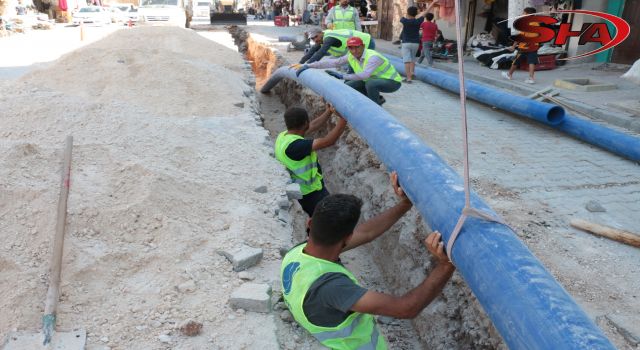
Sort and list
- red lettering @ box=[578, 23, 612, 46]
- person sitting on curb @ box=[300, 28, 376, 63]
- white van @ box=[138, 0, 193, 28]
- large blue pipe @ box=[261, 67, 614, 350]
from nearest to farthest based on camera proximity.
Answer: large blue pipe @ box=[261, 67, 614, 350]
red lettering @ box=[578, 23, 612, 46]
person sitting on curb @ box=[300, 28, 376, 63]
white van @ box=[138, 0, 193, 28]

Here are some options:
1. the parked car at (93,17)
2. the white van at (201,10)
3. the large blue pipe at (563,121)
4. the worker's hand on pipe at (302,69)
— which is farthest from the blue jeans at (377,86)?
the white van at (201,10)

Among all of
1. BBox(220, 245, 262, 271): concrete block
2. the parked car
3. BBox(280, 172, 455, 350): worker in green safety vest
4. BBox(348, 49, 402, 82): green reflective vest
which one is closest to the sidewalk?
BBox(348, 49, 402, 82): green reflective vest

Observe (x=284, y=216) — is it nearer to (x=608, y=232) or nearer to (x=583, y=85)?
(x=608, y=232)

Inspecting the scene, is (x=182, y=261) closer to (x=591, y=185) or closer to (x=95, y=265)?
(x=95, y=265)

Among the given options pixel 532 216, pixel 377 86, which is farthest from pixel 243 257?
pixel 377 86

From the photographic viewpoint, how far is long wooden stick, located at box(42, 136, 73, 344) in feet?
8.39

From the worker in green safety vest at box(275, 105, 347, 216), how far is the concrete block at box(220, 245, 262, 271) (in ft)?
2.73

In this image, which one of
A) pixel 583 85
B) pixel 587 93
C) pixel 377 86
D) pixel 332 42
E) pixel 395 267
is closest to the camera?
pixel 395 267

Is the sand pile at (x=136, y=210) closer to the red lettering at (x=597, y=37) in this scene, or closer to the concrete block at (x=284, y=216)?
the concrete block at (x=284, y=216)

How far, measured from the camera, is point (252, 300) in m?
2.79

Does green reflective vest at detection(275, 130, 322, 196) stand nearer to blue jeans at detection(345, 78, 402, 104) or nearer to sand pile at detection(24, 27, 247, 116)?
blue jeans at detection(345, 78, 402, 104)

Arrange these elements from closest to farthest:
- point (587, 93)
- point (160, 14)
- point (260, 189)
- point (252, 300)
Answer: point (252, 300), point (260, 189), point (587, 93), point (160, 14)

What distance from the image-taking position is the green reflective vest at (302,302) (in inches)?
70.4

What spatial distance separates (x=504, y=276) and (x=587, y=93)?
6703mm
